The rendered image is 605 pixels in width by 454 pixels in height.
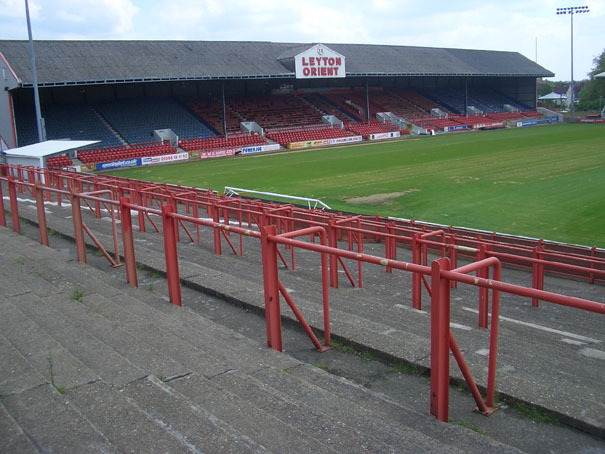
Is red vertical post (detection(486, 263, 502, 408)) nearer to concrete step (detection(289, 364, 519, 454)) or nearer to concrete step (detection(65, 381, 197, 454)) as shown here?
concrete step (detection(289, 364, 519, 454))

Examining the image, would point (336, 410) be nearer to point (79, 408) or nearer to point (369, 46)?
point (79, 408)

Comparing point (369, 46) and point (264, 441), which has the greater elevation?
point (369, 46)

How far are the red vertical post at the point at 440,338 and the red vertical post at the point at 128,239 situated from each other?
473 centimetres

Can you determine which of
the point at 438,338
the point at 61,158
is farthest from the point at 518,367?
the point at 61,158

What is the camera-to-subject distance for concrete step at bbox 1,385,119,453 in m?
3.59

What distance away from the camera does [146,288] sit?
8211 mm

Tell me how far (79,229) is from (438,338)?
6.61m

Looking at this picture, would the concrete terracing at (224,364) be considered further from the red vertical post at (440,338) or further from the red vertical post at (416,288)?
the red vertical post at (416,288)

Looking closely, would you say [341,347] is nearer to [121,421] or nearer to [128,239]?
[121,421]

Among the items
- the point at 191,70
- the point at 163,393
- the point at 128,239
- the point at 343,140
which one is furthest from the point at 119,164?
the point at 163,393

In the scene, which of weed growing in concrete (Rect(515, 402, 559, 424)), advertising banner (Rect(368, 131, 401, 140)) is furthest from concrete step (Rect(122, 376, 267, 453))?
advertising banner (Rect(368, 131, 401, 140))

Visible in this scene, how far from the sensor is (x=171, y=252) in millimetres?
6988

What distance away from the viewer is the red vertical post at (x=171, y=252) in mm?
6902

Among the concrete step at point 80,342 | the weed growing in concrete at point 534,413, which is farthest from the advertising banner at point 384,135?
the weed growing in concrete at point 534,413
